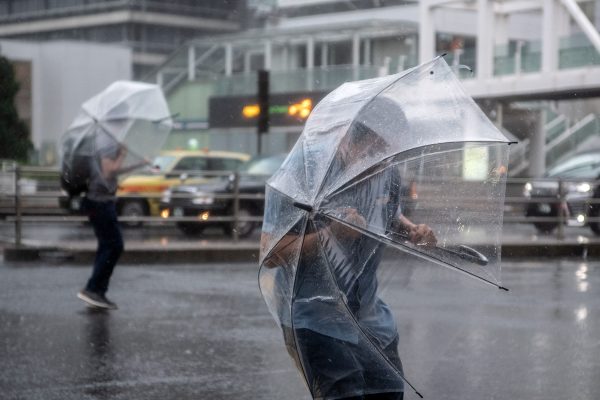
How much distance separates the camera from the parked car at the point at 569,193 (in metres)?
18.5

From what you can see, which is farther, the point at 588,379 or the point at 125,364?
the point at 125,364

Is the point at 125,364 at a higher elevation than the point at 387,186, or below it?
below

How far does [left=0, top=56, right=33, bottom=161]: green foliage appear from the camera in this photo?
157ft

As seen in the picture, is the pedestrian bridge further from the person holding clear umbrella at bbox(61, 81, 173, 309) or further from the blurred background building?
the person holding clear umbrella at bbox(61, 81, 173, 309)

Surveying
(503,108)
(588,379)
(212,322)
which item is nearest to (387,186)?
(588,379)

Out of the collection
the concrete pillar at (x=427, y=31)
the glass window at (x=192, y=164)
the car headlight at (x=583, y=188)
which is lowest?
A: the car headlight at (x=583, y=188)

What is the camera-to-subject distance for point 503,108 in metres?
40.5

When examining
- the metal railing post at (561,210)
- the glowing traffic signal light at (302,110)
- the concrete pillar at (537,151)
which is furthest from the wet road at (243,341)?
the concrete pillar at (537,151)

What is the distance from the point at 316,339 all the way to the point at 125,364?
4.02 metres

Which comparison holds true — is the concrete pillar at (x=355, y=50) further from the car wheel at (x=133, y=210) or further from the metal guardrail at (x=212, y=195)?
the car wheel at (x=133, y=210)

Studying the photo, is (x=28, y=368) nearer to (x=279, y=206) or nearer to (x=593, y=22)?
(x=279, y=206)

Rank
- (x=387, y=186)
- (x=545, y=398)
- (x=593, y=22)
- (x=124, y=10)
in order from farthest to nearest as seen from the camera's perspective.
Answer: (x=124, y=10) < (x=593, y=22) < (x=545, y=398) < (x=387, y=186)

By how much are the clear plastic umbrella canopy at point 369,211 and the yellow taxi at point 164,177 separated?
16.9 metres

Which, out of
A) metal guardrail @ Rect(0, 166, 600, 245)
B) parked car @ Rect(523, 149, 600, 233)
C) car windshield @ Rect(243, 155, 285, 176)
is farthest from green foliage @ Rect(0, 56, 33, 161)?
parked car @ Rect(523, 149, 600, 233)
